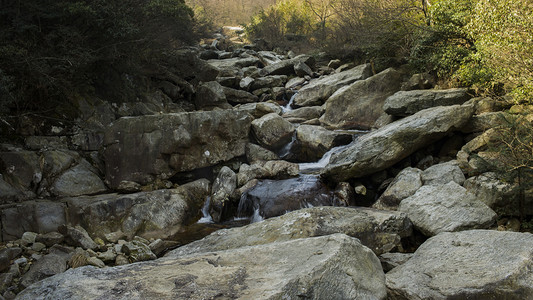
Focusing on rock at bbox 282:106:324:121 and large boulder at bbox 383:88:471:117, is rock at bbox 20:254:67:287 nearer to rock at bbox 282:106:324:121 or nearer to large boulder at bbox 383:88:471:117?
large boulder at bbox 383:88:471:117

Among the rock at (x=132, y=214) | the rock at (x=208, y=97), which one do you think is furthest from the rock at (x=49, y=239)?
the rock at (x=208, y=97)

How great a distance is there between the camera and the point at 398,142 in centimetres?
781

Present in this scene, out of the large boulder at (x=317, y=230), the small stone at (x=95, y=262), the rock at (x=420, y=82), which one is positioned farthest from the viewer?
the rock at (x=420, y=82)

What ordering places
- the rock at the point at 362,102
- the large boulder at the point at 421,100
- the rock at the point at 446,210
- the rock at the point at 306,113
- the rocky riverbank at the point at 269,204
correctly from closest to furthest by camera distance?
the rocky riverbank at the point at 269,204 → the rock at the point at 446,210 → the large boulder at the point at 421,100 → the rock at the point at 362,102 → the rock at the point at 306,113

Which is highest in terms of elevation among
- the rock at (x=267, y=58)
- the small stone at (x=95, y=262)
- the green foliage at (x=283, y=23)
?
the green foliage at (x=283, y=23)

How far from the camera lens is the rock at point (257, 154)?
32.0 feet

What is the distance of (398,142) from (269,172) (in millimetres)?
3188

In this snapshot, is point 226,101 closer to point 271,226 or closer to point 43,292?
point 271,226

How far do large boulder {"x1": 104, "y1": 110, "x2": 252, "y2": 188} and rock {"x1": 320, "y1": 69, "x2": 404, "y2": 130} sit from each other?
441 cm

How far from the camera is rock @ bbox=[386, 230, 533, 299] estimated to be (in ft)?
9.75

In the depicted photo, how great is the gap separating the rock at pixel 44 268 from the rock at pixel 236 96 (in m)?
11.4

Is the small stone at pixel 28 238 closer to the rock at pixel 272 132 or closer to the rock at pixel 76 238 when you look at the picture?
the rock at pixel 76 238

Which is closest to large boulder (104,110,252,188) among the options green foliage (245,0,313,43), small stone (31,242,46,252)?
small stone (31,242,46,252)

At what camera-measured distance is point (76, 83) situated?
941cm
